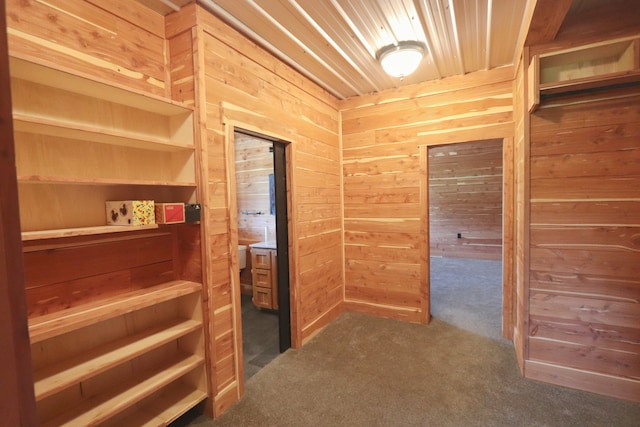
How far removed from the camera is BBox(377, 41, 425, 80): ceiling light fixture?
226cm

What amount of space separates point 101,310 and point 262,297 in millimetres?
2240

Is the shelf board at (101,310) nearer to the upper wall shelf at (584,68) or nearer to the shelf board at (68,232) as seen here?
the shelf board at (68,232)

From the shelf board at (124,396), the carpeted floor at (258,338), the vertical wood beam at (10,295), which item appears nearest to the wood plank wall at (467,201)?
the carpeted floor at (258,338)

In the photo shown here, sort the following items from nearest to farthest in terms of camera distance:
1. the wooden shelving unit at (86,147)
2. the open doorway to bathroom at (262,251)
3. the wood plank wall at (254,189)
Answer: the wooden shelving unit at (86,147) → the open doorway to bathroom at (262,251) → the wood plank wall at (254,189)

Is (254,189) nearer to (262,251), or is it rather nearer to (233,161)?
(262,251)

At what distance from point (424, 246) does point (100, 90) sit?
9.64ft

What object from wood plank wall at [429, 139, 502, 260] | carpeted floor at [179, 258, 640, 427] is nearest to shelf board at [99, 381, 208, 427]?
carpeted floor at [179, 258, 640, 427]

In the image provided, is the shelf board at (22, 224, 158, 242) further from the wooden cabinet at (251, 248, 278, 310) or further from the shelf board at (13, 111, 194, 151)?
the wooden cabinet at (251, 248, 278, 310)

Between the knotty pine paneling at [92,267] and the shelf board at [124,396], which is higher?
the knotty pine paneling at [92,267]

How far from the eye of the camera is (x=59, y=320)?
1293mm

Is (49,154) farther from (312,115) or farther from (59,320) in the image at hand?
(312,115)

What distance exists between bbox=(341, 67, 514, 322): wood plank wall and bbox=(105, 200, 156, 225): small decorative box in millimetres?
2300

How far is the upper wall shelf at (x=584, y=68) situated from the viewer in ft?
5.83

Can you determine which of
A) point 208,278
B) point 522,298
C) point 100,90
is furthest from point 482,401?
point 100,90
